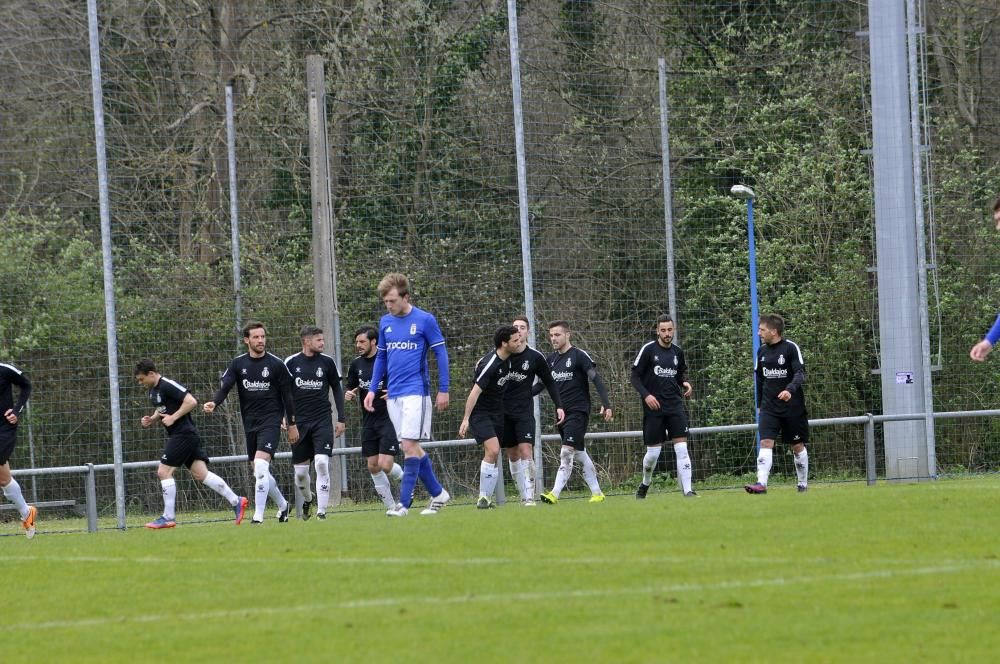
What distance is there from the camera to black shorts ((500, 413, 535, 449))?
1666 cm

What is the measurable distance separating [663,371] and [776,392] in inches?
61.4

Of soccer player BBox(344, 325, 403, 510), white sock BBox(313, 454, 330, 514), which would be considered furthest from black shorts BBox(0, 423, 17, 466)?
soccer player BBox(344, 325, 403, 510)

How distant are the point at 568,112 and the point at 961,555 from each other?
15.0 metres

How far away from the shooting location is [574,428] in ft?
57.9

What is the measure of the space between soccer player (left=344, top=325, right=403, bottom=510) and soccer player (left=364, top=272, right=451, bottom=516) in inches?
81.2

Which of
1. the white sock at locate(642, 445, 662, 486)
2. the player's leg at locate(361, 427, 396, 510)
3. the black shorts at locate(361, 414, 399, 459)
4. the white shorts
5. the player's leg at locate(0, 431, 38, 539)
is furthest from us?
the white sock at locate(642, 445, 662, 486)

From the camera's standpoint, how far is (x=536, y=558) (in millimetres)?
9484

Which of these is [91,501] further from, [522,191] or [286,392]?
[522,191]

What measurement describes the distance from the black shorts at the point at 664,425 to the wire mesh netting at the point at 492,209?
13.0 feet

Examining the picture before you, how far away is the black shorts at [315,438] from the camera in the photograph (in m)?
17.4

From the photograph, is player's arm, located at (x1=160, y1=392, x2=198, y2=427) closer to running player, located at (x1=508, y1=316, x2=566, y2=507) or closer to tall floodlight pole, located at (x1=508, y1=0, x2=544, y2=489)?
running player, located at (x1=508, y1=316, x2=566, y2=507)

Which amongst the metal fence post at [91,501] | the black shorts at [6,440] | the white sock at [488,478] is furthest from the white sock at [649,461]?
the black shorts at [6,440]

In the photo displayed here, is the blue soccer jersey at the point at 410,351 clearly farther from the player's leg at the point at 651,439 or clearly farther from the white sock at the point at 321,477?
the player's leg at the point at 651,439

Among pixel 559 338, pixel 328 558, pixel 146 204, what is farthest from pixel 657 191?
pixel 328 558
